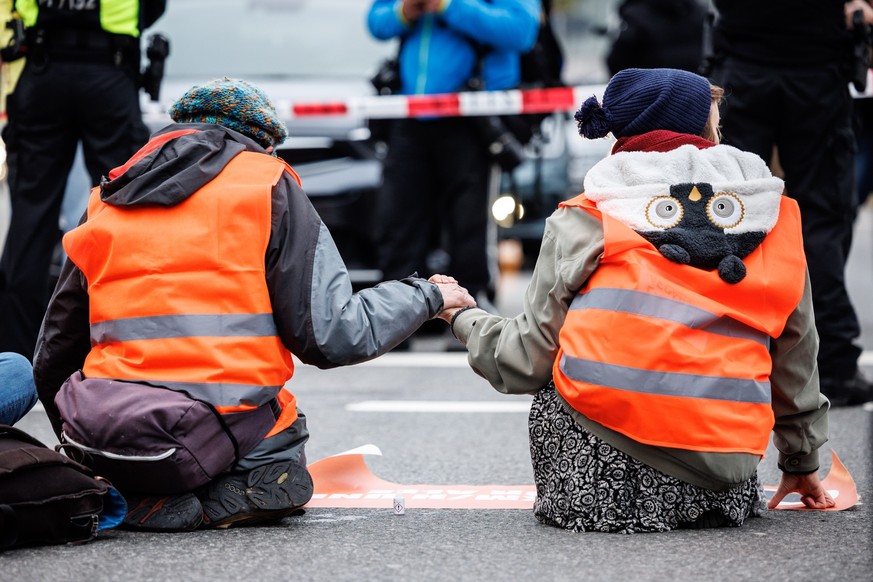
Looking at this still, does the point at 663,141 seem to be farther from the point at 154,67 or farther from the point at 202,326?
the point at 154,67

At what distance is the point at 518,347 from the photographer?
337 cm

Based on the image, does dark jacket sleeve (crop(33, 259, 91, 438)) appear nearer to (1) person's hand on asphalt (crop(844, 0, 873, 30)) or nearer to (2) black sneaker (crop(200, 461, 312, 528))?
(2) black sneaker (crop(200, 461, 312, 528))

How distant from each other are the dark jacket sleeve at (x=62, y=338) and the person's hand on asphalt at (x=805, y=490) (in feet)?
6.21

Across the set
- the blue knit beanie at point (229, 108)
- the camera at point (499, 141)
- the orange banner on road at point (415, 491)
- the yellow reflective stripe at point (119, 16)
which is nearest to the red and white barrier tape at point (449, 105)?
the camera at point (499, 141)

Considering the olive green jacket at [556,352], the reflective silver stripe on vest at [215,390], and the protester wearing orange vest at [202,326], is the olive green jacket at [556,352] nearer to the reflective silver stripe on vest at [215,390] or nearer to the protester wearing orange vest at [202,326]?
the protester wearing orange vest at [202,326]

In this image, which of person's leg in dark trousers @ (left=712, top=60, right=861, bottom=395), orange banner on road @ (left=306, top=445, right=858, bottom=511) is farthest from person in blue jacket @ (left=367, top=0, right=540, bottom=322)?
orange banner on road @ (left=306, top=445, right=858, bottom=511)

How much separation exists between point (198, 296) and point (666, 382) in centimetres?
115

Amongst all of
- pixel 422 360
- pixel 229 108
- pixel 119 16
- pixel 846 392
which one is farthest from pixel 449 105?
pixel 229 108

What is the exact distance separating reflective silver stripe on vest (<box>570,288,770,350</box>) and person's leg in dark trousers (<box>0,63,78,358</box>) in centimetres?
318

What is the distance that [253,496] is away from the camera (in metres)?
3.41

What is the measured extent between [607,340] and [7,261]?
10.9ft

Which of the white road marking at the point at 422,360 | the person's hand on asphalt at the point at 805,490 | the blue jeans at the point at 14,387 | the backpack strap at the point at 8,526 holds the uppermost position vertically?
the blue jeans at the point at 14,387

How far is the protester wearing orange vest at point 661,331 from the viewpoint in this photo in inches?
125

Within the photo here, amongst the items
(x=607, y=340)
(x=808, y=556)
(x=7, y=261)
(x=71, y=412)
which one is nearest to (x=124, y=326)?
(x=71, y=412)
